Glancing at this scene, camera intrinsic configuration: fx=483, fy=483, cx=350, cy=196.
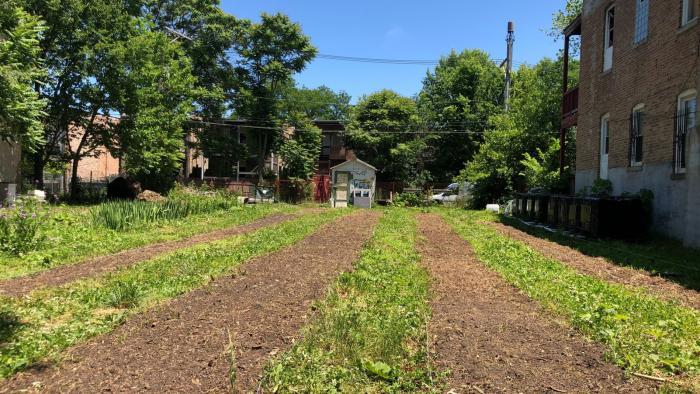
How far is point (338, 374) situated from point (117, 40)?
79.8ft

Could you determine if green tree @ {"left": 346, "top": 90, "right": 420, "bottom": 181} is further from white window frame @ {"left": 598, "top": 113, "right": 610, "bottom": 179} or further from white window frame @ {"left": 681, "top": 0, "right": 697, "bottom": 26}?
white window frame @ {"left": 681, "top": 0, "right": 697, "bottom": 26}

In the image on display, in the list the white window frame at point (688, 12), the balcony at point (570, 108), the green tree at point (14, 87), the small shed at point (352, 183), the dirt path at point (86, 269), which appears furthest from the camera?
the small shed at point (352, 183)

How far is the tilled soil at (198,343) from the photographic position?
3686 mm

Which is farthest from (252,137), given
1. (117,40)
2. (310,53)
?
(117,40)

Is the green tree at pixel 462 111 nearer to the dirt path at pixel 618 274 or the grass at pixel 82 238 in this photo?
the grass at pixel 82 238

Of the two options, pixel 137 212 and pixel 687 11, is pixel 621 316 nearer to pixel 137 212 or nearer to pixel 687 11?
pixel 687 11

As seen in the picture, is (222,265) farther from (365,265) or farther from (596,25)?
(596,25)

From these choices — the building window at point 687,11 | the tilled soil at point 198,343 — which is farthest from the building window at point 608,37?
the tilled soil at point 198,343

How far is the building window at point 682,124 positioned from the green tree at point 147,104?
2166 cm

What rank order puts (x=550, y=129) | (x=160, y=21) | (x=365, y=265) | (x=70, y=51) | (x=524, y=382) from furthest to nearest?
(x=160, y=21), (x=550, y=129), (x=70, y=51), (x=365, y=265), (x=524, y=382)

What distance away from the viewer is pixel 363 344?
4438 millimetres

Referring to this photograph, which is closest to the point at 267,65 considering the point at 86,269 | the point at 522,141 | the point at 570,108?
the point at 522,141

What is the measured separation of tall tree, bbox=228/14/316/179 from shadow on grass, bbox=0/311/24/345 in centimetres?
3046

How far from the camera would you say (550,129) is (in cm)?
2677
